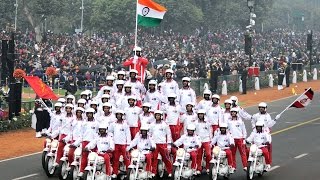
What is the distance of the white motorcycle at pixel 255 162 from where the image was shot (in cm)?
2334

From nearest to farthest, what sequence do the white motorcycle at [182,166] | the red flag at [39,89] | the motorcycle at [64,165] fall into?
the white motorcycle at [182,166] → the motorcycle at [64,165] → the red flag at [39,89]

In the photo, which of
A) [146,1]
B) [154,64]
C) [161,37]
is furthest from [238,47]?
[146,1]

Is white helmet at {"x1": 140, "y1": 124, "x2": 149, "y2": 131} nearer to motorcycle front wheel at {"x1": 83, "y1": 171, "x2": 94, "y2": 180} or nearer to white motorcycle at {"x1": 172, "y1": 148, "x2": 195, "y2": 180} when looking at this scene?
white motorcycle at {"x1": 172, "y1": 148, "x2": 195, "y2": 180}

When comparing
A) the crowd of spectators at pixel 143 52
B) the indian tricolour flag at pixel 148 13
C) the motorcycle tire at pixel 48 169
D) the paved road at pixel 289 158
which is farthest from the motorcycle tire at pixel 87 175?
the crowd of spectators at pixel 143 52

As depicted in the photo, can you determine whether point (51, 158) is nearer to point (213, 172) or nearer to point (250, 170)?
point (213, 172)

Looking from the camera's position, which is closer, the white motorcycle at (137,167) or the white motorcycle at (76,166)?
the white motorcycle at (137,167)

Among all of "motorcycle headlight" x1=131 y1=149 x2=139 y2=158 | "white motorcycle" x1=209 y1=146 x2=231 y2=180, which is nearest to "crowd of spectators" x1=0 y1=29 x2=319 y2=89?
"white motorcycle" x1=209 y1=146 x2=231 y2=180

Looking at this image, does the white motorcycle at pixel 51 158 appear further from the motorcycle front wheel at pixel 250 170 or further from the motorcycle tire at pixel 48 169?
the motorcycle front wheel at pixel 250 170

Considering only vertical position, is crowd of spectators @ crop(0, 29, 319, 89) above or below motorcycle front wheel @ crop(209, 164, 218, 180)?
above

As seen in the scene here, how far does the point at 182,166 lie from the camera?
22297 millimetres

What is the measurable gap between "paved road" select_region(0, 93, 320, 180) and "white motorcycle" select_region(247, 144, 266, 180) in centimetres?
51

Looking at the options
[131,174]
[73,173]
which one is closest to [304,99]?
[131,174]

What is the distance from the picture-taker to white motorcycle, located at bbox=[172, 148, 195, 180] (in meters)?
22.1

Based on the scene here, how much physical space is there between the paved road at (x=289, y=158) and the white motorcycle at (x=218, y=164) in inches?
41.8
